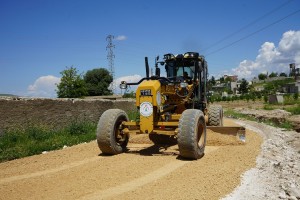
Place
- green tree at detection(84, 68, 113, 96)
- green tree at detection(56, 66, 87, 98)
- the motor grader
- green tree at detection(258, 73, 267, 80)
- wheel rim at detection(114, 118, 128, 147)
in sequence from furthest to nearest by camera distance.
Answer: green tree at detection(258, 73, 267, 80), green tree at detection(84, 68, 113, 96), green tree at detection(56, 66, 87, 98), wheel rim at detection(114, 118, 128, 147), the motor grader

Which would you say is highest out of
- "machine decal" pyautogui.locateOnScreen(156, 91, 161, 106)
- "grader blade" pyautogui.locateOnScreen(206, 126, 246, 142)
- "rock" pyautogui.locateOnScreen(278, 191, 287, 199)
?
"machine decal" pyautogui.locateOnScreen(156, 91, 161, 106)

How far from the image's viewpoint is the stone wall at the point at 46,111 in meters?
11.5

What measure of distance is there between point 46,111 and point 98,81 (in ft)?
190

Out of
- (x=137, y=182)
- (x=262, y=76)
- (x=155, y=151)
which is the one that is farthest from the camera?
(x=262, y=76)

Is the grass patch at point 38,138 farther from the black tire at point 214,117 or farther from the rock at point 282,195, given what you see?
the rock at point 282,195

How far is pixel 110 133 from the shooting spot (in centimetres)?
909

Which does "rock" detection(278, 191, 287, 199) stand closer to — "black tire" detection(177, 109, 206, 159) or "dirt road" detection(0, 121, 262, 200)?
"dirt road" detection(0, 121, 262, 200)

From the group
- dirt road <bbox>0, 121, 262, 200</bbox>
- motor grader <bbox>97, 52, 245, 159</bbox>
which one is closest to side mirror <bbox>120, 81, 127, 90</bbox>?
motor grader <bbox>97, 52, 245, 159</bbox>

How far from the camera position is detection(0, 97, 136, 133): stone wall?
1146 cm

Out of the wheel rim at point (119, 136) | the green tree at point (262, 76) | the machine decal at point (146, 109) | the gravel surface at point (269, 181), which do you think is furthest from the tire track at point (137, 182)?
the green tree at point (262, 76)

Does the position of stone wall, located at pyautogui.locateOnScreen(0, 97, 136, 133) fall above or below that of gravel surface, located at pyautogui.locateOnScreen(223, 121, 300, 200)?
above

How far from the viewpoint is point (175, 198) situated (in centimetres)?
546

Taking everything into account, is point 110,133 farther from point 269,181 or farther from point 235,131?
point 269,181

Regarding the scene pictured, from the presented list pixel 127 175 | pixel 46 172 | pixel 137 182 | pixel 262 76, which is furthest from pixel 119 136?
pixel 262 76
